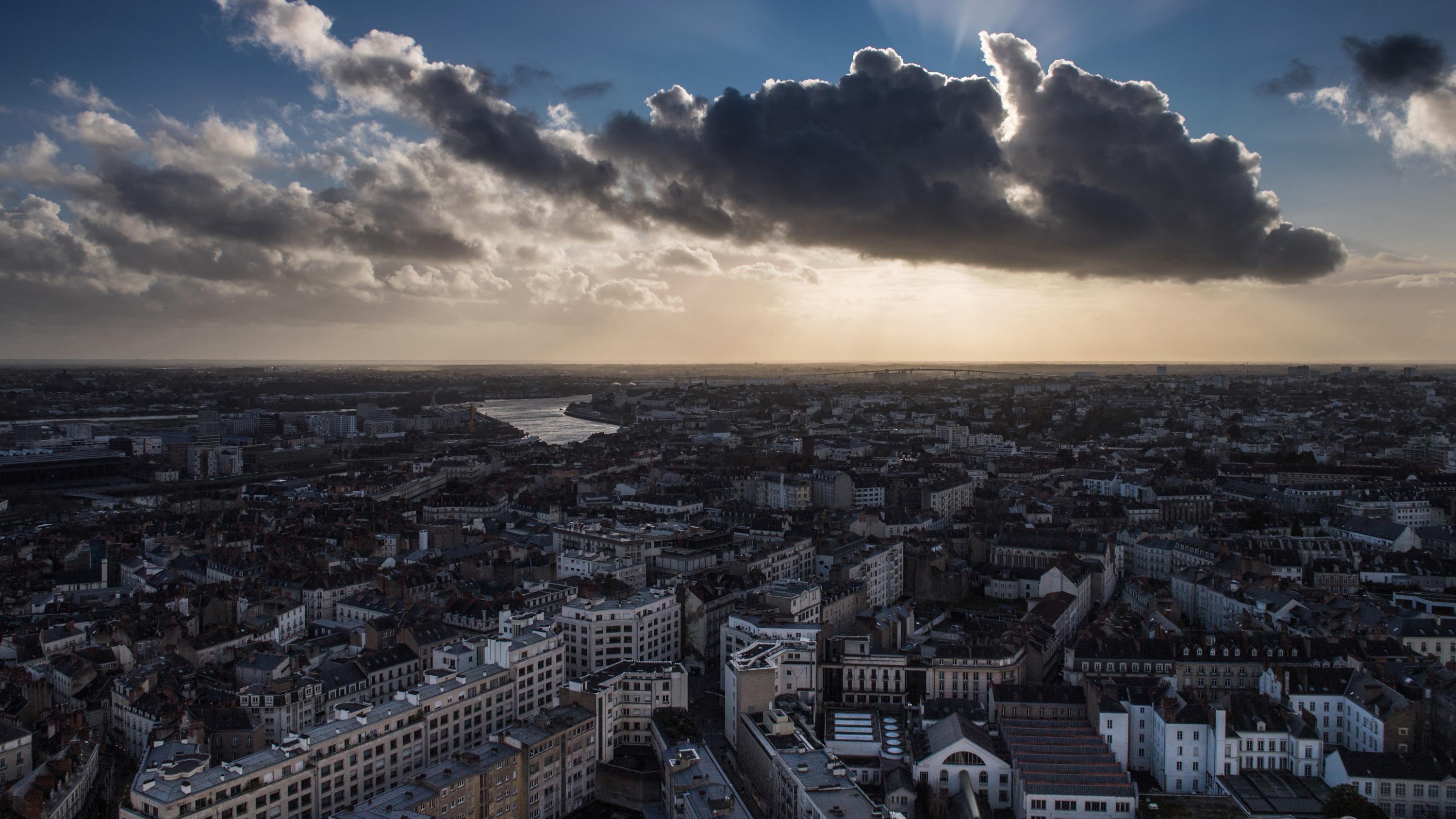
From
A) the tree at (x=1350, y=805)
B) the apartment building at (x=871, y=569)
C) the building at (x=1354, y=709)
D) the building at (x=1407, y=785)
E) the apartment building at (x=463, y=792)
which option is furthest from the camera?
the apartment building at (x=871, y=569)

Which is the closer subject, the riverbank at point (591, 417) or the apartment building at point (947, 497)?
the apartment building at point (947, 497)

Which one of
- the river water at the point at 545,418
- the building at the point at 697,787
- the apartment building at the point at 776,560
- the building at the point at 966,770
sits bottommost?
the river water at the point at 545,418

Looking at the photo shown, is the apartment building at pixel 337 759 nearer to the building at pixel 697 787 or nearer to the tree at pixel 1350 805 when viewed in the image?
the building at pixel 697 787

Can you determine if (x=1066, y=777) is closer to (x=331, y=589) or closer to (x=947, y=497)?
(x=331, y=589)

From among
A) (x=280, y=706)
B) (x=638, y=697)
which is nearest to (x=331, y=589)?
(x=280, y=706)

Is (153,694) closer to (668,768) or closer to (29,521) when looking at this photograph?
(668,768)

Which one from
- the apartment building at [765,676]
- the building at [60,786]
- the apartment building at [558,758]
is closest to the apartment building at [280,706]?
the building at [60,786]
